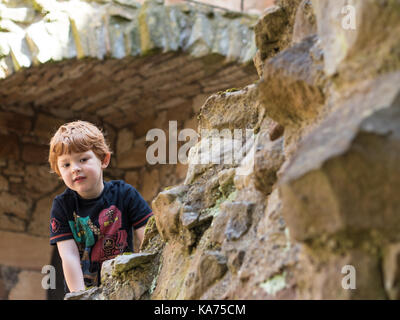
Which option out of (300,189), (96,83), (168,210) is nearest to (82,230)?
(168,210)


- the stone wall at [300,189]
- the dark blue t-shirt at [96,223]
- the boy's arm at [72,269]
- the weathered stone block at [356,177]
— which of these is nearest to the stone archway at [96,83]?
the dark blue t-shirt at [96,223]

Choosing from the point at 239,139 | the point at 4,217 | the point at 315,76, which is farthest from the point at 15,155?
the point at 315,76

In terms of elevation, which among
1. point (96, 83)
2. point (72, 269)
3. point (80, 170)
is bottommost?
point (72, 269)

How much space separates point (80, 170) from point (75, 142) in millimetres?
85

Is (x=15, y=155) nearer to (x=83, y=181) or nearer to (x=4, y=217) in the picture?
(x=4, y=217)

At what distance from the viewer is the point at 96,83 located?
10.8 ft

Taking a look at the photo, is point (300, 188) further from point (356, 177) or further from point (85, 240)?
point (85, 240)

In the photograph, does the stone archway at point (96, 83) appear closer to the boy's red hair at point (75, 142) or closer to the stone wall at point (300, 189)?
the boy's red hair at point (75, 142)

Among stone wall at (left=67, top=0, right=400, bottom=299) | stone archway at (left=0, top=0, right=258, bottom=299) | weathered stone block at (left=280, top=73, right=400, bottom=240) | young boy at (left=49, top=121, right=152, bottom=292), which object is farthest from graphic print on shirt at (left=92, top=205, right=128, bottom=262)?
stone archway at (left=0, top=0, right=258, bottom=299)

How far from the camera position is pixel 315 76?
74cm

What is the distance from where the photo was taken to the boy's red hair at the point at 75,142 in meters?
1.57

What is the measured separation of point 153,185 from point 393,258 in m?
3.35

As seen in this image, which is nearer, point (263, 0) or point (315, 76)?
point (315, 76)

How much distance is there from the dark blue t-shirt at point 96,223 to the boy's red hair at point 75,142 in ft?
0.42
